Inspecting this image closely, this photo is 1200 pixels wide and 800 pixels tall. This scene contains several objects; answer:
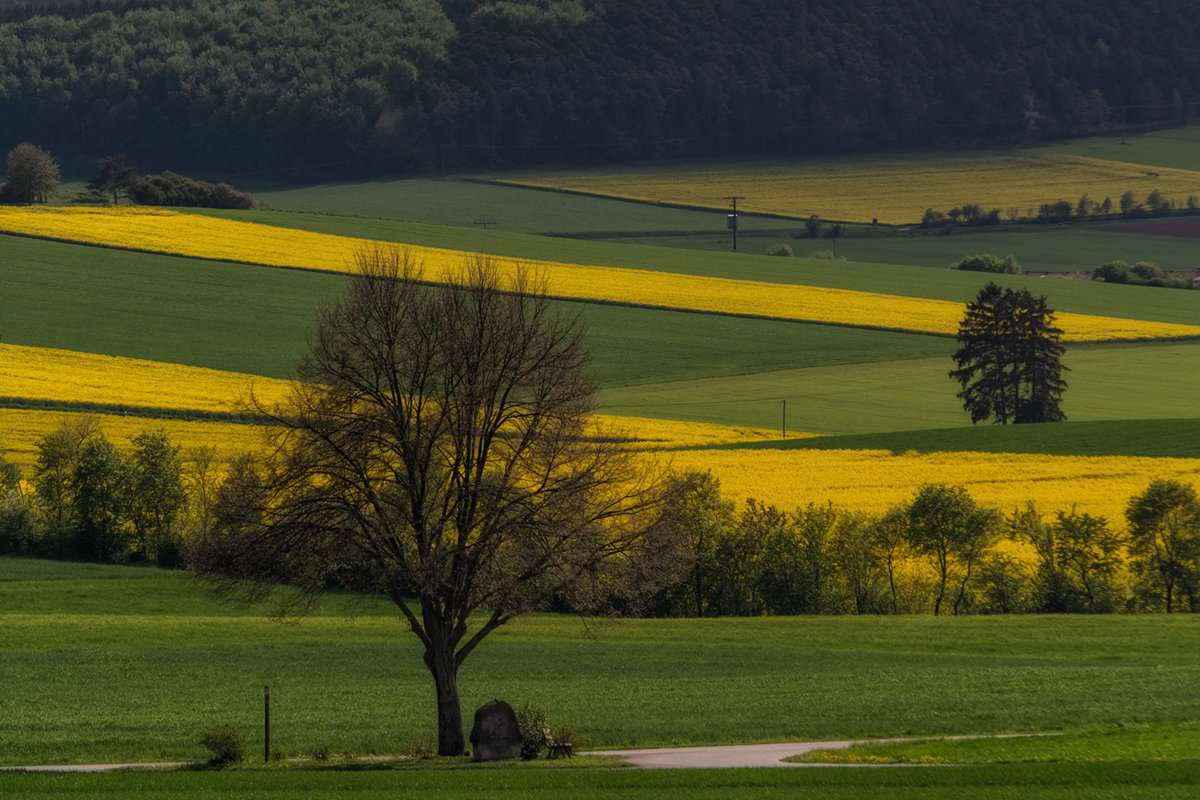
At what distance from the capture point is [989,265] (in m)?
115

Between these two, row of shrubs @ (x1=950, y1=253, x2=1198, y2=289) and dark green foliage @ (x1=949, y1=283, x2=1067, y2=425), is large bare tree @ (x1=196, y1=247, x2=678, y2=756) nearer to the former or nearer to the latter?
dark green foliage @ (x1=949, y1=283, x2=1067, y2=425)

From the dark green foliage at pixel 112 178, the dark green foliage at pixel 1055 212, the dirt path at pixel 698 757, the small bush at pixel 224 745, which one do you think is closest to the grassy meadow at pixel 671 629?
the dirt path at pixel 698 757

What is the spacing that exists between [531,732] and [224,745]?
488cm

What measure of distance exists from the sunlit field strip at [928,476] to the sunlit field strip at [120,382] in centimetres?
1968

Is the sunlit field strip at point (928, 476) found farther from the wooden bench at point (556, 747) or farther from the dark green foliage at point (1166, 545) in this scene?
the wooden bench at point (556, 747)

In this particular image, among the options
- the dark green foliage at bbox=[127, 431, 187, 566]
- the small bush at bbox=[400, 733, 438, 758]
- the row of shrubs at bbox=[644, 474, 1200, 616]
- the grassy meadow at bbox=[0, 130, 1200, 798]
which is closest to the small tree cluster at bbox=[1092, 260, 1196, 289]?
the grassy meadow at bbox=[0, 130, 1200, 798]

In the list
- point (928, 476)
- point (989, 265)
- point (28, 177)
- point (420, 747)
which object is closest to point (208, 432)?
point (928, 476)

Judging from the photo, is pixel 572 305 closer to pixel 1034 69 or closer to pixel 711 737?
pixel 711 737

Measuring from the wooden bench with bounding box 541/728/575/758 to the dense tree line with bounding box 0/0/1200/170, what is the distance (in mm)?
142144

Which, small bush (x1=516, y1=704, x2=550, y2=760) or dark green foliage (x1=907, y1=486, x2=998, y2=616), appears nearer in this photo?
small bush (x1=516, y1=704, x2=550, y2=760)

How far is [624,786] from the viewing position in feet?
75.6

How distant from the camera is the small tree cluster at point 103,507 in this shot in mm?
50688

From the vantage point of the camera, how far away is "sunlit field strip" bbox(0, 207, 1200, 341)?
93375 millimetres

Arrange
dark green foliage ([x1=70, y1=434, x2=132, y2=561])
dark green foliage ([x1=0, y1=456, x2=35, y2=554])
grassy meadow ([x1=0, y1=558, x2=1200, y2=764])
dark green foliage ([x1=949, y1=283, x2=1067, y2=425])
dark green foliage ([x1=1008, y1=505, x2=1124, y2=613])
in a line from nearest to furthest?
grassy meadow ([x1=0, y1=558, x2=1200, y2=764])
dark green foliage ([x1=1008, y1=505, x2=1124, y2=613])
dark green foliage ([x1=70, y1=434, x2=132, y2=561])
dark green foliage ([x1=0, y1=456, x2=35, y2=554])
dark green foliage ([x1=949, y1=283, x2=1067, y2=425])
